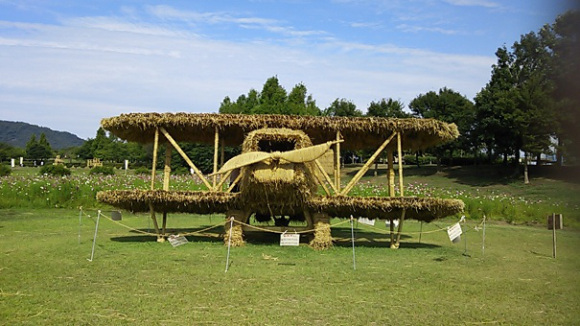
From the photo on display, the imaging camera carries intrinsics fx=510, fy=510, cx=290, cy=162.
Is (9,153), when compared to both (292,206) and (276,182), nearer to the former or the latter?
(292,206)

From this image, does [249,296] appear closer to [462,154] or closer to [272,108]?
[272,108]

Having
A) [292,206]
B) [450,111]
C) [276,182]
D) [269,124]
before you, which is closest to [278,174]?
[276,182]

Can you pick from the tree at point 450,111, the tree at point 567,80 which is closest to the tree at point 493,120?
the tree at point 450,111

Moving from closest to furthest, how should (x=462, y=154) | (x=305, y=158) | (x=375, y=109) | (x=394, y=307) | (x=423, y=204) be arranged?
(x=394, y=307)
(x=305, y=158)
(x=423, y=204)
(x=375, y=109)
(x=462, y=154)

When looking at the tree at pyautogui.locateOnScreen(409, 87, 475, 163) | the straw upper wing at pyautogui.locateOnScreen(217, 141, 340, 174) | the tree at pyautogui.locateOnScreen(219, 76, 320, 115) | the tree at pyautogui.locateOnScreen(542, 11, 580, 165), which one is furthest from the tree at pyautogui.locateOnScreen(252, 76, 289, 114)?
the tree at pyautogui.locateOnScreen(542, 11, 580, 165)

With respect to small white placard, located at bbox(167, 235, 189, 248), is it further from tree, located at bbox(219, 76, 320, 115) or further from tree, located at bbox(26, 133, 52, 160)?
tree, located at bbox(26, 133, 52, 160)

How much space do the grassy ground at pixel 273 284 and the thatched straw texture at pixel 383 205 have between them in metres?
1.21

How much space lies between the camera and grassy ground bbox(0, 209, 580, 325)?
743 centimetres

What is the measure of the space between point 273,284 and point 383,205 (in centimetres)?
540

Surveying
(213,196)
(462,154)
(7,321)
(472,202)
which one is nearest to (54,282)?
(7,321)

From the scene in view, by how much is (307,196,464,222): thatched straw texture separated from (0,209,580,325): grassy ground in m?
1.21

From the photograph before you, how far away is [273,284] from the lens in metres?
9.77

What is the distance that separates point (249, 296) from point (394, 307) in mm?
2414

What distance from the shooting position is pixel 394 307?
814 centimetres
